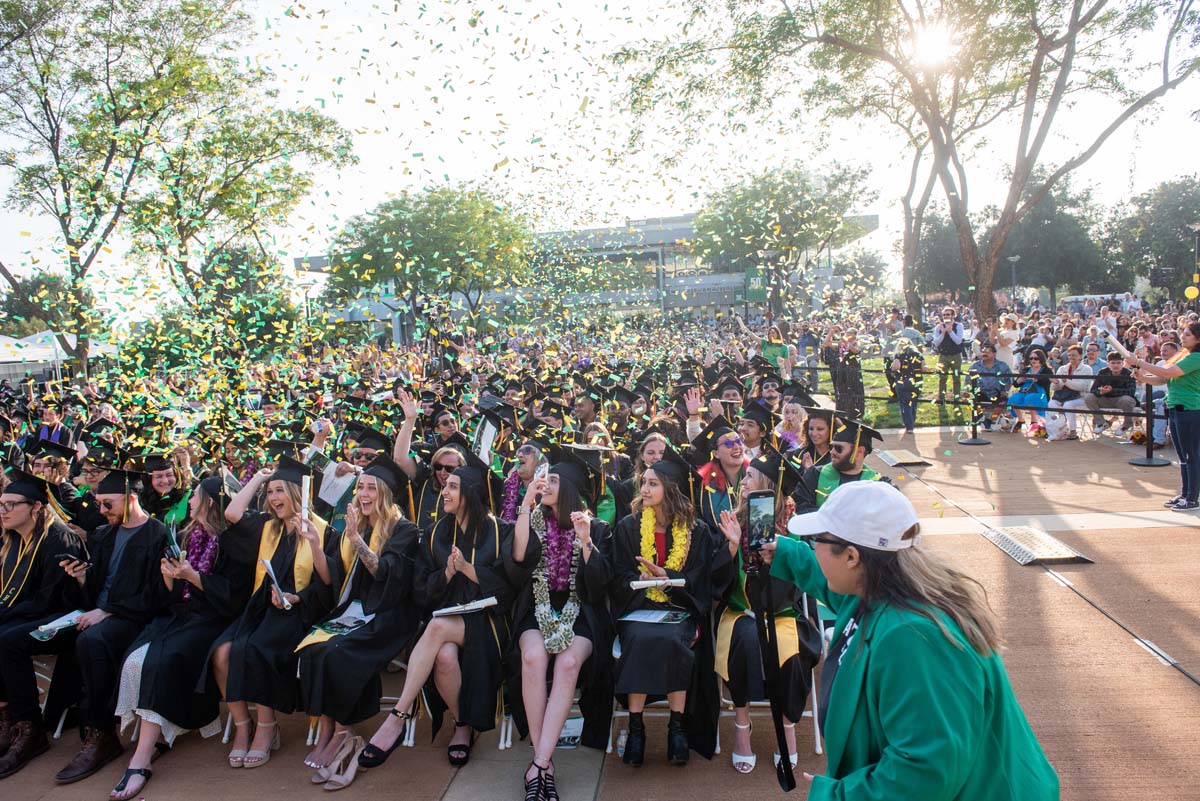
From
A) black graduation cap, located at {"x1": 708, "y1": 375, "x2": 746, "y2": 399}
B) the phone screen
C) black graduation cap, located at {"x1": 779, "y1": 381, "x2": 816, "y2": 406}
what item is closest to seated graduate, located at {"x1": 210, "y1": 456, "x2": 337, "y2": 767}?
the phone screen

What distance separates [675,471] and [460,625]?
1539 mm

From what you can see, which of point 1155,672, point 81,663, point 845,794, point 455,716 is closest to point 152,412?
point 81,663

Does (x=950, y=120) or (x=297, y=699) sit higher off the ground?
(x=950, y=120)

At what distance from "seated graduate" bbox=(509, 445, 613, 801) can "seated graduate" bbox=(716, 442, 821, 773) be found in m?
0.68

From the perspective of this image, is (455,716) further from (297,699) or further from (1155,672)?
(1155,672)

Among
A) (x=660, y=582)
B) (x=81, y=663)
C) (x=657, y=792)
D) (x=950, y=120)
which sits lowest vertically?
(x=657, y=792)

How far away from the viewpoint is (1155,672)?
16.1 ft

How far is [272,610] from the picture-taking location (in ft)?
16.6

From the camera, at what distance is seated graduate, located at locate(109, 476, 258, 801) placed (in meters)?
4.70

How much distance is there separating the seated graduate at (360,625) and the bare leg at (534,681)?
0.86 metres

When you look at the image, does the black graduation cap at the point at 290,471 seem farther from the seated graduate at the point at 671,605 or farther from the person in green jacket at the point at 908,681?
the person in green jacket at the point at 908,681

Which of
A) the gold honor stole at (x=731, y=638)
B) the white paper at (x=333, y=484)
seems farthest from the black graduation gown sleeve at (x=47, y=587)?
the gold honor stole at (x=731, y=638)

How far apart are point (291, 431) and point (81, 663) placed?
3044 mm

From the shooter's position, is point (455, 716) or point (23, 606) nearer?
point (455, 716)
